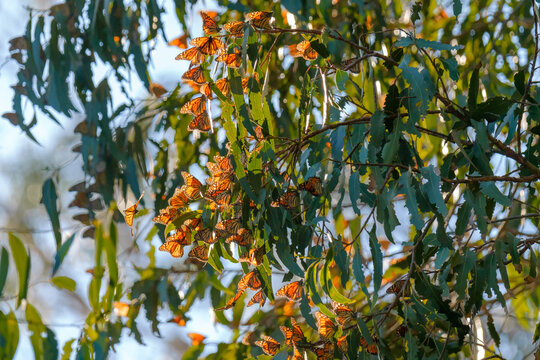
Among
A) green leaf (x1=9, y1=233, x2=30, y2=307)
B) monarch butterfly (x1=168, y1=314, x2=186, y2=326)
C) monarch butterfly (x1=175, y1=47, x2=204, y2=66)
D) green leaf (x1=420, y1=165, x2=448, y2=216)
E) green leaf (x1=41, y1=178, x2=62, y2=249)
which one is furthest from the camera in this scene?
monarch butterfly (x1=168, y1=314, x2=186, y2=326)

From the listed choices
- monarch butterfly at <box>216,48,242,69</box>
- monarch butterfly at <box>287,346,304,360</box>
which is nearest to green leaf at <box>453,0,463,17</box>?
monarch butterfly at <box>216,48,242,69</box>

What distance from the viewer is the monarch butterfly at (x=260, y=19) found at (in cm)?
101

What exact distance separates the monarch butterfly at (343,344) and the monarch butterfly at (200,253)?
22 cm

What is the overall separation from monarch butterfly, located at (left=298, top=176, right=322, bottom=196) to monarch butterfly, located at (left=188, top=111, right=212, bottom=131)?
0.16 meters

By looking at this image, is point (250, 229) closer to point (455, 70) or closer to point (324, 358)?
point (324, 358)

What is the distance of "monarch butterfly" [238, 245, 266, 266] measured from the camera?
97 centimetres

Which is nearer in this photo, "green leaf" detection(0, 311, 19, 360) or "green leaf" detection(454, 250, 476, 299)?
"green leaf" detection(0, 311, 19, 360)

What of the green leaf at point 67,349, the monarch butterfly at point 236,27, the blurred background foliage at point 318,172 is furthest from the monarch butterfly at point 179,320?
the monarch butterfly at point 236,27

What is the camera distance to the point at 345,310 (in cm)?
101

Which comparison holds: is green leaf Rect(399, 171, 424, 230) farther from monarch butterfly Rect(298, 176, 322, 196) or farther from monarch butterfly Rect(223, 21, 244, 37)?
monarch butterfly Rect(223, 21, 244, 37)

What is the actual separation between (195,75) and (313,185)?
0.73 feet

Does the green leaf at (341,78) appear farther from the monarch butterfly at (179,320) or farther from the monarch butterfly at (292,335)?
the monarch butterfly at (179,320)

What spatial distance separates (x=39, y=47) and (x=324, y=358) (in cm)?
102

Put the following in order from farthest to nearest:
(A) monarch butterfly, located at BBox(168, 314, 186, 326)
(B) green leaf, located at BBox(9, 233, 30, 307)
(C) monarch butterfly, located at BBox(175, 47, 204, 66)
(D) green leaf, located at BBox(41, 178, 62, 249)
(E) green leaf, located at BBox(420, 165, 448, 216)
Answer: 1. (A) monarch butterfly, located at BBox(168, 314, 186, 326)
2. (D) green leaf, located at BBox(41, 178, 62, 249)
3. (C) monarch butterfly, located at BBox(175, 47, 204, 66)
4. (E) green leaf, located at BBox(420, 165, 448, 216)
5. (B) green leaf, located at BBox(9, 233, 30, 307)
